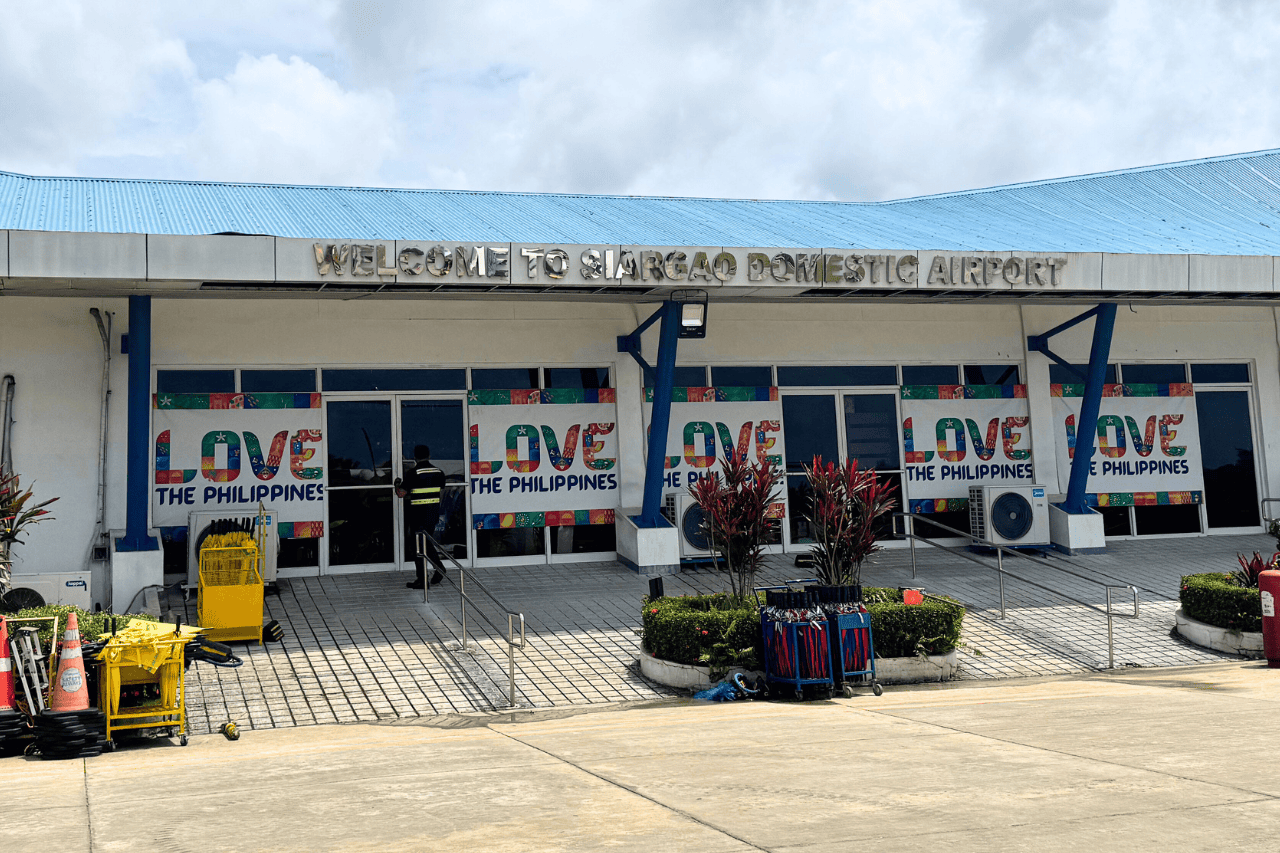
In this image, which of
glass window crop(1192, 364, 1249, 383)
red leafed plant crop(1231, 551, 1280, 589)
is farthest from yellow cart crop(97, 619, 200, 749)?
glass window crop(1192, 364, 1249, 383)

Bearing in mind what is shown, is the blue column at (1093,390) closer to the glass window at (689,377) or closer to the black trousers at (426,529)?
the glass window at (689,377)

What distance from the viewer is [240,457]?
15203 millimetres

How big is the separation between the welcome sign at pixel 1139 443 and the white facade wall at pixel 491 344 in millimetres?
499

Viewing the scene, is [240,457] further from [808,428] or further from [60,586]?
[808,428]

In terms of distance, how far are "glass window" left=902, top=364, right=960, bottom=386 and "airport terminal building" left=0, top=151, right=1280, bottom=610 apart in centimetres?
9

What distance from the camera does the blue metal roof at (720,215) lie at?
16.0m

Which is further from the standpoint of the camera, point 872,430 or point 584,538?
point 872,430

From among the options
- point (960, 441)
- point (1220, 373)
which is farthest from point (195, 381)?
point (1220, 373)

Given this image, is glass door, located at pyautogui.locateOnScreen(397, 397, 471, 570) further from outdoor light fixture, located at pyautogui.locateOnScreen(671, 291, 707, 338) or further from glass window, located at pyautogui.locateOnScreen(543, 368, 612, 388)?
outdoor light fixture, located at pyautogui.locateOnScreen(671, 291, 707, 338)

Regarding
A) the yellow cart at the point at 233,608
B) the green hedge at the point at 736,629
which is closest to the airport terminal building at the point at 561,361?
the yellow cart at the point at 233,608

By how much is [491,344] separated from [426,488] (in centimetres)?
254

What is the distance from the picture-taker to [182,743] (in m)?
8.34

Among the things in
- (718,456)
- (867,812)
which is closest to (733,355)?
(718,456)

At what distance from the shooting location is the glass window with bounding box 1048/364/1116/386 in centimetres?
1864
